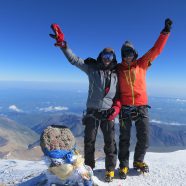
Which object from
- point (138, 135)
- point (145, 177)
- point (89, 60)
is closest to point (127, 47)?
point (89, 60)

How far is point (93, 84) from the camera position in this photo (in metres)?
10.5

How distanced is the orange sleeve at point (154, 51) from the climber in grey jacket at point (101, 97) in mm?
1156

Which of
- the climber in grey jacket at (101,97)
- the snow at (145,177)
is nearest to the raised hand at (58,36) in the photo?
the climber in grey jacket at (101,97)

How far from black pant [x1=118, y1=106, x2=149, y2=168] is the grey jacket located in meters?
1.03

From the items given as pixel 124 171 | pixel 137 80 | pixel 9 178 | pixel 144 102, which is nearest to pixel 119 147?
pixel 124 171

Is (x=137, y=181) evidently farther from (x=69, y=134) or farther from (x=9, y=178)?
(x=9, y=178)

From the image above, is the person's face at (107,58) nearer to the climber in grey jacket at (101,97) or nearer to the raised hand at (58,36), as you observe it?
the climber in grey jacket at (101,97)

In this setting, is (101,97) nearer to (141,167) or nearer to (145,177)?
(141,167)

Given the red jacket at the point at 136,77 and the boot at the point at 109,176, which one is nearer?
the boot at the point at 109,176

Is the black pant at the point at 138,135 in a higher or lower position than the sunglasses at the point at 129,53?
lower

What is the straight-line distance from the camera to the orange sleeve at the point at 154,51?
10812 millimetres

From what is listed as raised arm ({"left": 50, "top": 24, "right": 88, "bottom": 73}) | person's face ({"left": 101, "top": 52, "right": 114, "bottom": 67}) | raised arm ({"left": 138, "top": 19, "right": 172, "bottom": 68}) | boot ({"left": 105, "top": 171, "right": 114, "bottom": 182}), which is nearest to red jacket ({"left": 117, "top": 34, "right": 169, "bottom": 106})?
raised arm ({"left": 138, "top": 19, "right": 172, "bottom": 68})

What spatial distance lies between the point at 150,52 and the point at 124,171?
15.0ft

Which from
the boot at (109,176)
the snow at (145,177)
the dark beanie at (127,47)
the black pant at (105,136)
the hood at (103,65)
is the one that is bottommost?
the snow at (145,177)
